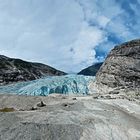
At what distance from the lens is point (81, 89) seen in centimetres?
5106

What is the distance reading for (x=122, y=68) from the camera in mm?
47031

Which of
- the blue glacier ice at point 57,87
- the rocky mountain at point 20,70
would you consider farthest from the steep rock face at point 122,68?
the rocky mountain at point 20,70

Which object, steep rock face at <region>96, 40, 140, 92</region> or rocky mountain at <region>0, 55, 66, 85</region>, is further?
rocky mountain at <region>0, 55, 66, 85</region>

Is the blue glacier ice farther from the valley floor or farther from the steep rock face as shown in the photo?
the valley floor

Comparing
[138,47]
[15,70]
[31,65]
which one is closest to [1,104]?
[138,47]

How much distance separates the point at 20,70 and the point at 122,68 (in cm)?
11484

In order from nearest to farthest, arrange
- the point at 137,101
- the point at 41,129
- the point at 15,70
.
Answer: the point at 41,129 < the point at 137,101 < the point at 15,70

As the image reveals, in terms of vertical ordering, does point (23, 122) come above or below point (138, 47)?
below

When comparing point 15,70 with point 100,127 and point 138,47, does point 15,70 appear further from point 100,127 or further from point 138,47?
point 100,127

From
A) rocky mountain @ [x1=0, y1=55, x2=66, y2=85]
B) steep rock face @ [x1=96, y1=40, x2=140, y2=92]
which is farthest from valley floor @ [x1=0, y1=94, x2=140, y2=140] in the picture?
rocky mountain @ [x1=0, y1=55, x2=66, y2=85]

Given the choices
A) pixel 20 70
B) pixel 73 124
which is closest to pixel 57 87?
pixel 73 124

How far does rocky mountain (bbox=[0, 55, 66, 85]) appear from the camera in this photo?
5505 inches

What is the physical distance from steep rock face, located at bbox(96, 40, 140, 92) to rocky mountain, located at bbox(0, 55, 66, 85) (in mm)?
84147

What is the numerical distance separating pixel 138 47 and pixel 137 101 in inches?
685
